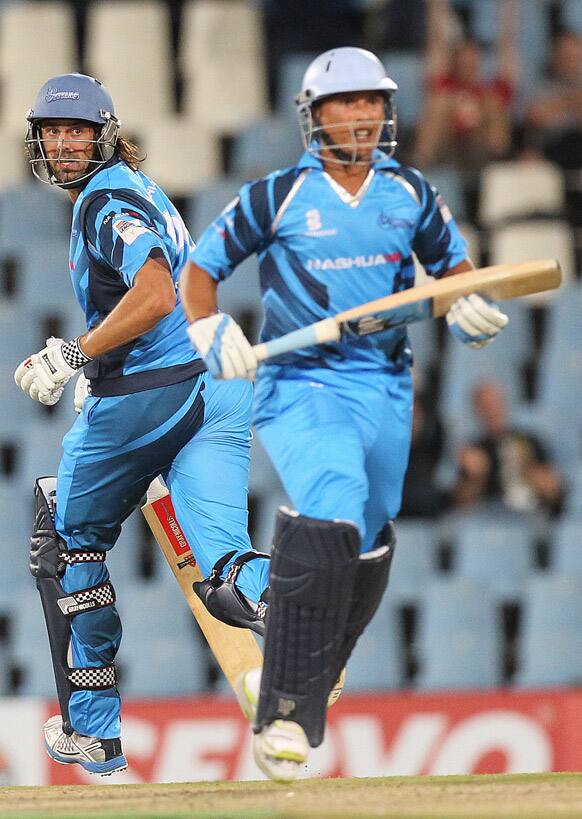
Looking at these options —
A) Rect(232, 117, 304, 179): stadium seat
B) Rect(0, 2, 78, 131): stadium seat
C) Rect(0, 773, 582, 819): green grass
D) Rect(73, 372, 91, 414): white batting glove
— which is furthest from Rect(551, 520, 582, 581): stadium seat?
Rect(0, 2, 78, 131): stadium seat

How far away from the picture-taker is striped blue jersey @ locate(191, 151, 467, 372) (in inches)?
185

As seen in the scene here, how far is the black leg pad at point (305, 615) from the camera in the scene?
4.64 metres

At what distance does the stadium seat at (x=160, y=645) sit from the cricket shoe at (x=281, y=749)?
122 inches

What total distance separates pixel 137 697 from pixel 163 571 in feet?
2.22

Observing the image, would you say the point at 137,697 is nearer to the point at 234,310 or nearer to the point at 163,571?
the point at 163,571

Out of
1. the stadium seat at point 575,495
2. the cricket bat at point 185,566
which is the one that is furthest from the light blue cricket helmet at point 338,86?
the stadium seat at point 575,495

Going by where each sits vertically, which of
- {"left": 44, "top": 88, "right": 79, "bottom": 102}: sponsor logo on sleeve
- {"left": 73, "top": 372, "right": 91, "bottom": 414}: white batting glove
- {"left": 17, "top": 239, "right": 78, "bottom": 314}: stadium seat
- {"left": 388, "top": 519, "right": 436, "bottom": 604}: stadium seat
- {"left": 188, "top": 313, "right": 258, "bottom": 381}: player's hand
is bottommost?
{"left": 388, "top": 519, "right": 436, "bottom": 604}: stadium seat

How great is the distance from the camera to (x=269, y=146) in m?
9.86

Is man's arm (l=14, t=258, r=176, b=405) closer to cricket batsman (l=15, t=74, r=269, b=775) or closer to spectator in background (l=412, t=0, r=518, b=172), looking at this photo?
cricket batsman (l=15, t=74, r=269, b=775)

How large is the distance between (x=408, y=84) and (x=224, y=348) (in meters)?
5.68

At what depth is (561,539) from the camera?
8.12 m

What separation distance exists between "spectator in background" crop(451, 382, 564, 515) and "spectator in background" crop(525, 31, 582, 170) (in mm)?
2150

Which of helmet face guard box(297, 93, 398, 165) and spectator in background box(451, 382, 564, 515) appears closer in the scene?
helmet face guard box(297, 93, 398, 165)

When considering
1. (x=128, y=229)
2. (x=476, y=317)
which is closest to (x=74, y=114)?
(x=128, y=229)
